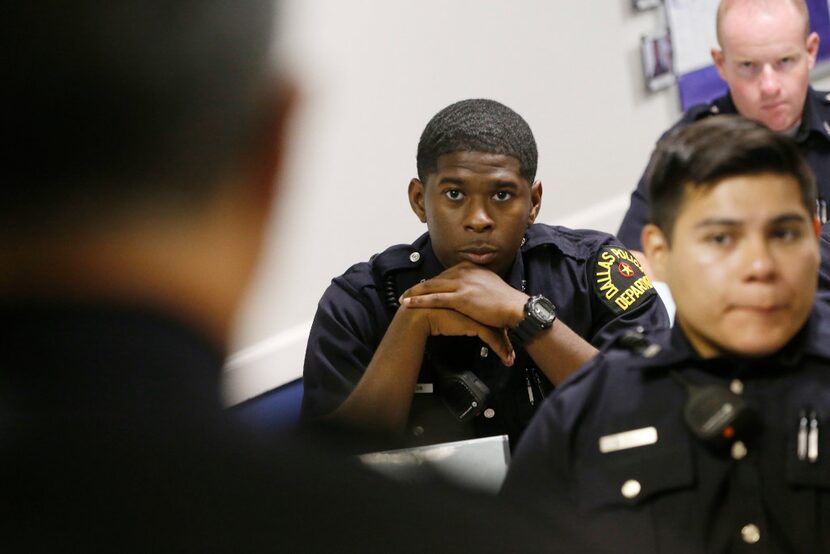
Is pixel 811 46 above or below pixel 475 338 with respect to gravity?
above

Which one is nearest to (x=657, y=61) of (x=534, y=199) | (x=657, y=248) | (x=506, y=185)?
(x=534, y=199)

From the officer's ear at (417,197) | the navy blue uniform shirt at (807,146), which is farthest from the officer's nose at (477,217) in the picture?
the navy blue uniform shirt at (807,146)

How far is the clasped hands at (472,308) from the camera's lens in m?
1.43

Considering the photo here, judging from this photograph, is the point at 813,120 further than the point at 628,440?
Yes

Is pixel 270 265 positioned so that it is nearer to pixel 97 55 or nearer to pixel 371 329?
pixel 97 55

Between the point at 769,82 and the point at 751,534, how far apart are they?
1.62 meters

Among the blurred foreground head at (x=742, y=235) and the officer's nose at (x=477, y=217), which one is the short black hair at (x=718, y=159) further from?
the officer's nose at (x=477, y=217)

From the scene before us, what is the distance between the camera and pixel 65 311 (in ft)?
1.28

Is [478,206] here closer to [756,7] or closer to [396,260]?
[396,260]

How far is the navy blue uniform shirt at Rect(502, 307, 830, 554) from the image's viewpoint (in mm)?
930

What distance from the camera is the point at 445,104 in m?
2.42

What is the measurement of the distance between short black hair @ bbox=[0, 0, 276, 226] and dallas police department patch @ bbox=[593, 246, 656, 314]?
1212mm

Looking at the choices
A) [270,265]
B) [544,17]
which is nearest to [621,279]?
[270,265]

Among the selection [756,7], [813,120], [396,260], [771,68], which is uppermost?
[756,7]
